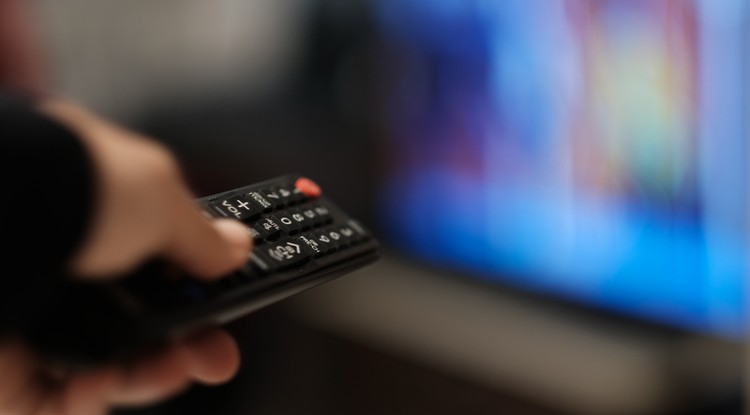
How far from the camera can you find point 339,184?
1669mm

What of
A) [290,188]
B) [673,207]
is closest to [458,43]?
[673,207]

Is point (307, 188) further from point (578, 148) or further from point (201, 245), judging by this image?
point (578, 148)

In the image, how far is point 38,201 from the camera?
0.32m

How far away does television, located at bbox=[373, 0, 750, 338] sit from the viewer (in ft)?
4.00

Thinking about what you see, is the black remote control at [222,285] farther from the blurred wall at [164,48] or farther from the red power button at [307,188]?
the blurred wall at [164,48]

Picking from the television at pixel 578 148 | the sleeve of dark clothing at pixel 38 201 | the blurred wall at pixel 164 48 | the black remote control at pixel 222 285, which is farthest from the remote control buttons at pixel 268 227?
the blurred wall at pixel 164 48

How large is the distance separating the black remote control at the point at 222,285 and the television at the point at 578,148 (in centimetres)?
74

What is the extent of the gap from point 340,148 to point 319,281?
1.20m

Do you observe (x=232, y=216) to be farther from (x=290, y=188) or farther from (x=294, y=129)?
(x=294, y=129)

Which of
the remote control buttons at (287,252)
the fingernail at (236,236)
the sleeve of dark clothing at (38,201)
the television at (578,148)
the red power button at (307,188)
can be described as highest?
the sleeve of dark clothing at (38,201)

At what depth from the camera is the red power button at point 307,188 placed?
1.95 ft

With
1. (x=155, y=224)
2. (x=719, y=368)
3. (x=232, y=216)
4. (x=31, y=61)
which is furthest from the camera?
(x=31, y=61)

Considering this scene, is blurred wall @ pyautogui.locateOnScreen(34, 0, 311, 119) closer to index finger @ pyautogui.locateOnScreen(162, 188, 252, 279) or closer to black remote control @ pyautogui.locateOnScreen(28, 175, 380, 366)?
black remote control @ pyautogui.locateOnScreen(28, 175, 380, 366)

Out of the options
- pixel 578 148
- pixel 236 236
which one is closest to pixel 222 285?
pixel 236 236
